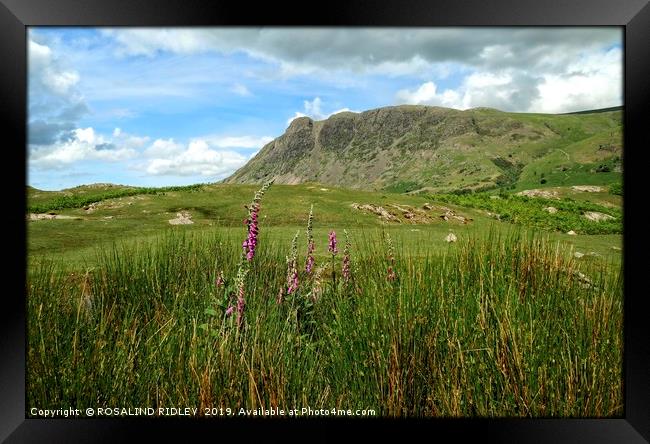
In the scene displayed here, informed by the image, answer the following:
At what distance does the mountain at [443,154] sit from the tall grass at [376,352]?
3.34 feet

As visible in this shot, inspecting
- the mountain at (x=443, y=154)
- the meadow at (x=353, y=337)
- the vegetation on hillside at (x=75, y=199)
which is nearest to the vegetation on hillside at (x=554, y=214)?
the meadow at (x=353, y=337)

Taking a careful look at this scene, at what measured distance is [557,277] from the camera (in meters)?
3.53

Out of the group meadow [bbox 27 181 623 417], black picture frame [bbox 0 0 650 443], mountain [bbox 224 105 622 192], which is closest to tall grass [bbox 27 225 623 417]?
meadow [bbox 27 181 623 417]

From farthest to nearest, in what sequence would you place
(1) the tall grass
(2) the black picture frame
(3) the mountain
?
1. (3) the mountain
2. (1) the tall grass
3. (2) the black picture frame

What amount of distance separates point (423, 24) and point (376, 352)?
6.74ft

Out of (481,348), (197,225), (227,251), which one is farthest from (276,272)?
(481,348)

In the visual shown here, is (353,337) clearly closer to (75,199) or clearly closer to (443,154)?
(75,199)

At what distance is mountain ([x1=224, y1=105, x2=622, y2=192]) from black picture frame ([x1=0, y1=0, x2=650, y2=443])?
35 centimetres

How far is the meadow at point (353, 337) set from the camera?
2697 millimetres

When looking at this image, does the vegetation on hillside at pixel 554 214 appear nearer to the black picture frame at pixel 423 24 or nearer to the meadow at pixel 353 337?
the meadow at pixel 353 337

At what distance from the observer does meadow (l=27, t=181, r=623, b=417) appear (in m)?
2.70

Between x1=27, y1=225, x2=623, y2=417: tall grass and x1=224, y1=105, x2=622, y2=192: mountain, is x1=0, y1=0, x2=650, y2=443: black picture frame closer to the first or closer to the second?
x1=27, y1=225, x2=623, y2=417: tall grass

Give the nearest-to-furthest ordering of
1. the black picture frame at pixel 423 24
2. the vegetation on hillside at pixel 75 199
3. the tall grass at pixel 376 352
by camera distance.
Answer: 1. the black picture frame at pixel 423 24
2. the tall grass at pixel 376 352
3. the vegetation on hillside at pixel 75 199
